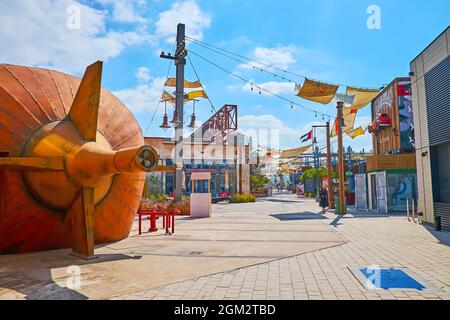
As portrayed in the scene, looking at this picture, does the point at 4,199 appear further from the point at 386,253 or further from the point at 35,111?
the point at 386,253

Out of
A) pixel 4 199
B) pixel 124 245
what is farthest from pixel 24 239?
pixel 124 245

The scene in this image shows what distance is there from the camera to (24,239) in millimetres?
7270

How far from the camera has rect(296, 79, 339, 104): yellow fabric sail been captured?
18.5m

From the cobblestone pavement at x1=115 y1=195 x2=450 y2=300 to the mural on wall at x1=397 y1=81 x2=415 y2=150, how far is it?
15038 millimetres

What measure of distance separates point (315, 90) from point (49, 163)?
15.8m

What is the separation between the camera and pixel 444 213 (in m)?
11.9

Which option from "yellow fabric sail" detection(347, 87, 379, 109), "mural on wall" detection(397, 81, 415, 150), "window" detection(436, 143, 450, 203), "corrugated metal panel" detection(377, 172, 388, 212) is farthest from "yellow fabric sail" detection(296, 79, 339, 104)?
"window" detection(436, 143, 450, 203)

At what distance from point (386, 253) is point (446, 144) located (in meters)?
7.03

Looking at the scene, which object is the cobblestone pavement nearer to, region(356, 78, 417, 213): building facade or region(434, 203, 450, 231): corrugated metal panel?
region(434, 203, 450, 231): corrugated metal panel

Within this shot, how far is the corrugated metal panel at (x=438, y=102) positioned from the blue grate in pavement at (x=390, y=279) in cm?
805

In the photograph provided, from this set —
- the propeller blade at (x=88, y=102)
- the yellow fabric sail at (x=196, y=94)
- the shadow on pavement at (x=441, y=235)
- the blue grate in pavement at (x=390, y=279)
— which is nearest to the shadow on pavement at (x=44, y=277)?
the propeller blade at (x=88, y=102)

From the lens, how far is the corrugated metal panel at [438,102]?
38.4 ft

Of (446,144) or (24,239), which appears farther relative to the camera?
(446,144)

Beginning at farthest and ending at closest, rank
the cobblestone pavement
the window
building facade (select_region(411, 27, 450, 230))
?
the window < building facade (select_region(411, 27, 450, 230)) < the cobblestone pavement
